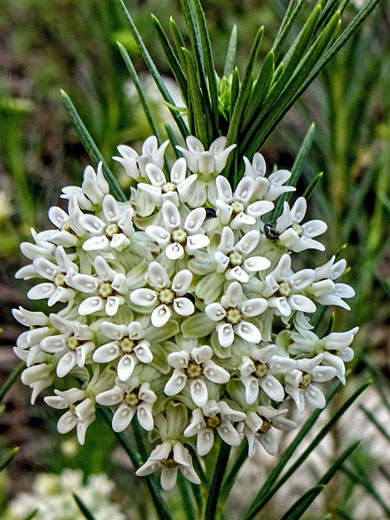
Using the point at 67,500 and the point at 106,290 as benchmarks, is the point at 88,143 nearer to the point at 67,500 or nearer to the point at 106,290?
the point at 106,290

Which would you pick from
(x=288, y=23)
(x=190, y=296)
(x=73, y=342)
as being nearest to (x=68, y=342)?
(x=73, y=342)

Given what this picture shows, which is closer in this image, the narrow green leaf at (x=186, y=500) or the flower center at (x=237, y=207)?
the flower center at (x=237, y=207)

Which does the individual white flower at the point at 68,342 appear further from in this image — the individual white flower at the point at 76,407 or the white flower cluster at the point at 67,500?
the white flower cluster at the point at 67,500

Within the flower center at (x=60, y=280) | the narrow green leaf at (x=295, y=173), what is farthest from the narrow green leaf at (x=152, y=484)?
the narrow green leaf at (x=295, y=173)

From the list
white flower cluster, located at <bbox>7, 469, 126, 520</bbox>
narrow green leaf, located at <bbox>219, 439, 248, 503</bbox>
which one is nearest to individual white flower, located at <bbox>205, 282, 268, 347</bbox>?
narrow green leaf, located at <bbox>219, 439, 248, 503</bbox>

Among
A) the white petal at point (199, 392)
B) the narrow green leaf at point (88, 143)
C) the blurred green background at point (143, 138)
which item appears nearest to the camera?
the white petal at point (199, 392)

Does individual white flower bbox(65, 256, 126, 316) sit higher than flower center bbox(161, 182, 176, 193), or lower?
lower

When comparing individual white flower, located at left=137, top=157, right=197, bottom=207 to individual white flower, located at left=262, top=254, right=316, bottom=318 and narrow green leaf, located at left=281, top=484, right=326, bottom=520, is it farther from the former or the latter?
narrow green leaf, located at left=281, top=484, right=326, bottom=520
